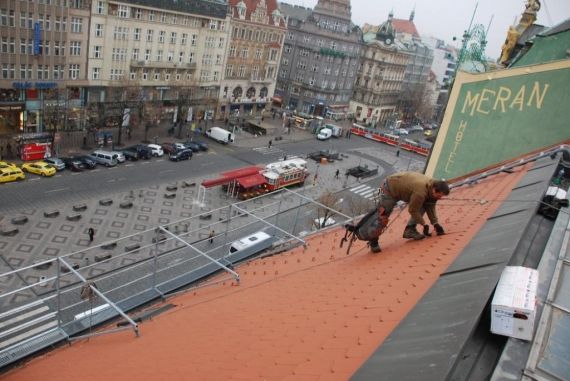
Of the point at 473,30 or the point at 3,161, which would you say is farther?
the point at 3,161

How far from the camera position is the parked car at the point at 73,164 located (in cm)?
3797

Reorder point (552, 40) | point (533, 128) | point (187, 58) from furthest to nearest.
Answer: point (187, 58)
point (552, 40)
point (533, 128)

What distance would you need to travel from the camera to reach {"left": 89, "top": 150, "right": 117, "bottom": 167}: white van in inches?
1582

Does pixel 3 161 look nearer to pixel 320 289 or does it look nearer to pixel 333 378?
pixel 320 289

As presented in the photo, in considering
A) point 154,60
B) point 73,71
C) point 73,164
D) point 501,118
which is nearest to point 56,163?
point 73,164

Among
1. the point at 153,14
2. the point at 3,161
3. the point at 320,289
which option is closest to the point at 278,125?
the point at 153,14

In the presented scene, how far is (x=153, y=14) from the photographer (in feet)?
162

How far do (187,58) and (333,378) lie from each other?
177 feet

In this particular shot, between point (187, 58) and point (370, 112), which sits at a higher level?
point (187, 58)

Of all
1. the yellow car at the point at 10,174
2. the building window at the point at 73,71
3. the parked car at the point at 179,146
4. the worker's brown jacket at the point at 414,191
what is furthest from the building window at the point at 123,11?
the worker's brown jacket at the point at 414,191

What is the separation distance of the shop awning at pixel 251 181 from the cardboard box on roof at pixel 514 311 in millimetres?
33478

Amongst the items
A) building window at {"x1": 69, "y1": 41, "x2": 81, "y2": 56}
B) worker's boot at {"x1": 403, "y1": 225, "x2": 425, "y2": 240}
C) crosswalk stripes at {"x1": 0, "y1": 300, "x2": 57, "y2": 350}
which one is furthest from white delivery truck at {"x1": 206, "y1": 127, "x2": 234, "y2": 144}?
worker's boot at {"x1": 403, "y1": 225, "x2": 425, "y2": 240}

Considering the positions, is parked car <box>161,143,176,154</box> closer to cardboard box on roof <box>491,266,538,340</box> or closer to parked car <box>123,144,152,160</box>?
parked car <box>123,144,152,160</box>

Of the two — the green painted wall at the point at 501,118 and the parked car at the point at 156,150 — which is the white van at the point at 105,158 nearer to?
the parked car at the point at 156,150
